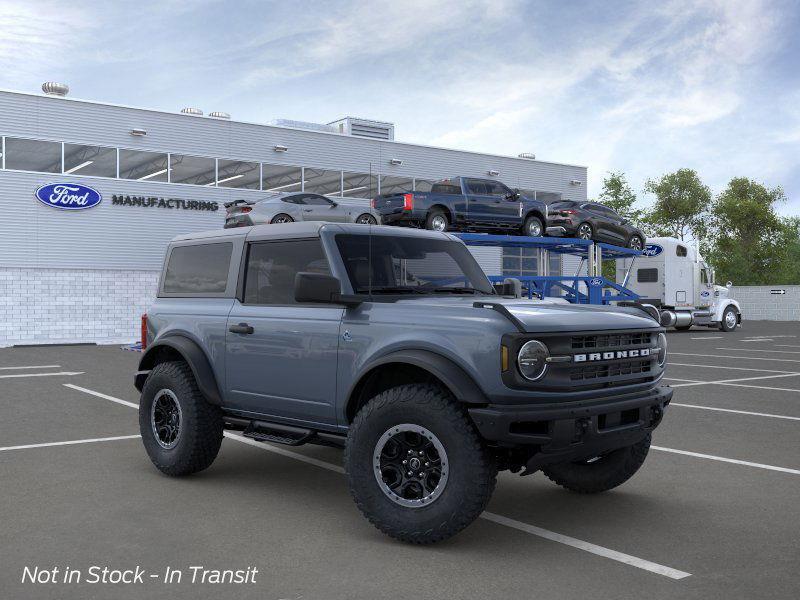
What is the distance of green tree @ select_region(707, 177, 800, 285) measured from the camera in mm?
67000

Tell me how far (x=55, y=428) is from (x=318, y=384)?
4.78 meters

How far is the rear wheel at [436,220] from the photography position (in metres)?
19.8

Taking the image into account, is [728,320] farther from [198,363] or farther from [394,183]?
[198,363]

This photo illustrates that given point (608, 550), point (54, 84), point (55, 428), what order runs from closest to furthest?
point (608, 550) → point (55, 428) → point (54, 84)

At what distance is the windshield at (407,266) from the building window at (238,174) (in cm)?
2496

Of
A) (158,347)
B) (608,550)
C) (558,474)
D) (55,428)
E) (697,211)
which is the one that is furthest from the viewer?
(697,211)

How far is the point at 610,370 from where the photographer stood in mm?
5109

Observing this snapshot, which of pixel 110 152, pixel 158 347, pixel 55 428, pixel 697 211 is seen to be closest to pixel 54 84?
pixel 110 152

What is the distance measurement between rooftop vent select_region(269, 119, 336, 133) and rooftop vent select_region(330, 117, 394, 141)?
347mm

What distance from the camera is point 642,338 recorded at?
5438mm

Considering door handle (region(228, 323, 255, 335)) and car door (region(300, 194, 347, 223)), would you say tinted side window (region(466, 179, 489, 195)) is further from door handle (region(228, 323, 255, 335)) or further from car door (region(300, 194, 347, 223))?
door handle (region(228, 323, 255, 335))

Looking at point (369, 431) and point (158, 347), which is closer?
point (369, 431)

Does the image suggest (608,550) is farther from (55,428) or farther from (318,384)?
(55,428)

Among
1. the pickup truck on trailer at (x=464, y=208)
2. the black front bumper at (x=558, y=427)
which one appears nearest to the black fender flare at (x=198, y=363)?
the black front bumper at (x=558, y=427)
